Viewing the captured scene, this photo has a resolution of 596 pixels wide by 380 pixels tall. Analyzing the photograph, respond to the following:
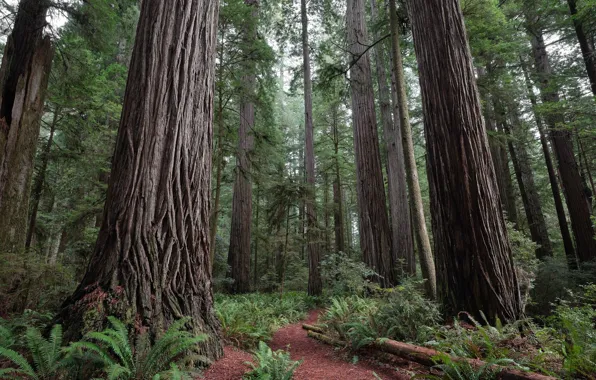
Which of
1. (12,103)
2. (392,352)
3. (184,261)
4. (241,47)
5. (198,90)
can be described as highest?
(241,47)

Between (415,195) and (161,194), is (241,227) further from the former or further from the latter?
(161,194)

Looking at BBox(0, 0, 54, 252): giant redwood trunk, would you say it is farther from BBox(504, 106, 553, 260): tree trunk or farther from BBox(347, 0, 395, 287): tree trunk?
BBox(504, 106, 553, 260): tree trunk

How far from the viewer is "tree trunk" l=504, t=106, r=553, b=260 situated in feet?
42.0

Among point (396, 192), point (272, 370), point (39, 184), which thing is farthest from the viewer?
point (396, 192)

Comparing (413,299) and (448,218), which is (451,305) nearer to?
(413,299)

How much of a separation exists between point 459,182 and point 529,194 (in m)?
12.9

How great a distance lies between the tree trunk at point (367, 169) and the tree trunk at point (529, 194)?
7.24 m

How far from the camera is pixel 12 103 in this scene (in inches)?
227

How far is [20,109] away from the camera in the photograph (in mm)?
5766

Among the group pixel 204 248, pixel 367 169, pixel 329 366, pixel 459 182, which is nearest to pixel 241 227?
pixel 367 169

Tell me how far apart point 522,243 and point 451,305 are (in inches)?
193

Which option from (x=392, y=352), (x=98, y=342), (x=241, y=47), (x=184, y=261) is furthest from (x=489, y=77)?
(x=98, y=342)

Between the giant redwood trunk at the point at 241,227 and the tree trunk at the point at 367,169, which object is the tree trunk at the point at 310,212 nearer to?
the tree trunk at the point at 367,169

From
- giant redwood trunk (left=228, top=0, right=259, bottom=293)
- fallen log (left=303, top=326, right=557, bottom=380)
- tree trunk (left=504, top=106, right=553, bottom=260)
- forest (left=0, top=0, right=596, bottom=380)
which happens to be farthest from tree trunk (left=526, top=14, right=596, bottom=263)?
giant redwood trunk (left=228, top=0, right=259, bottom=293)
